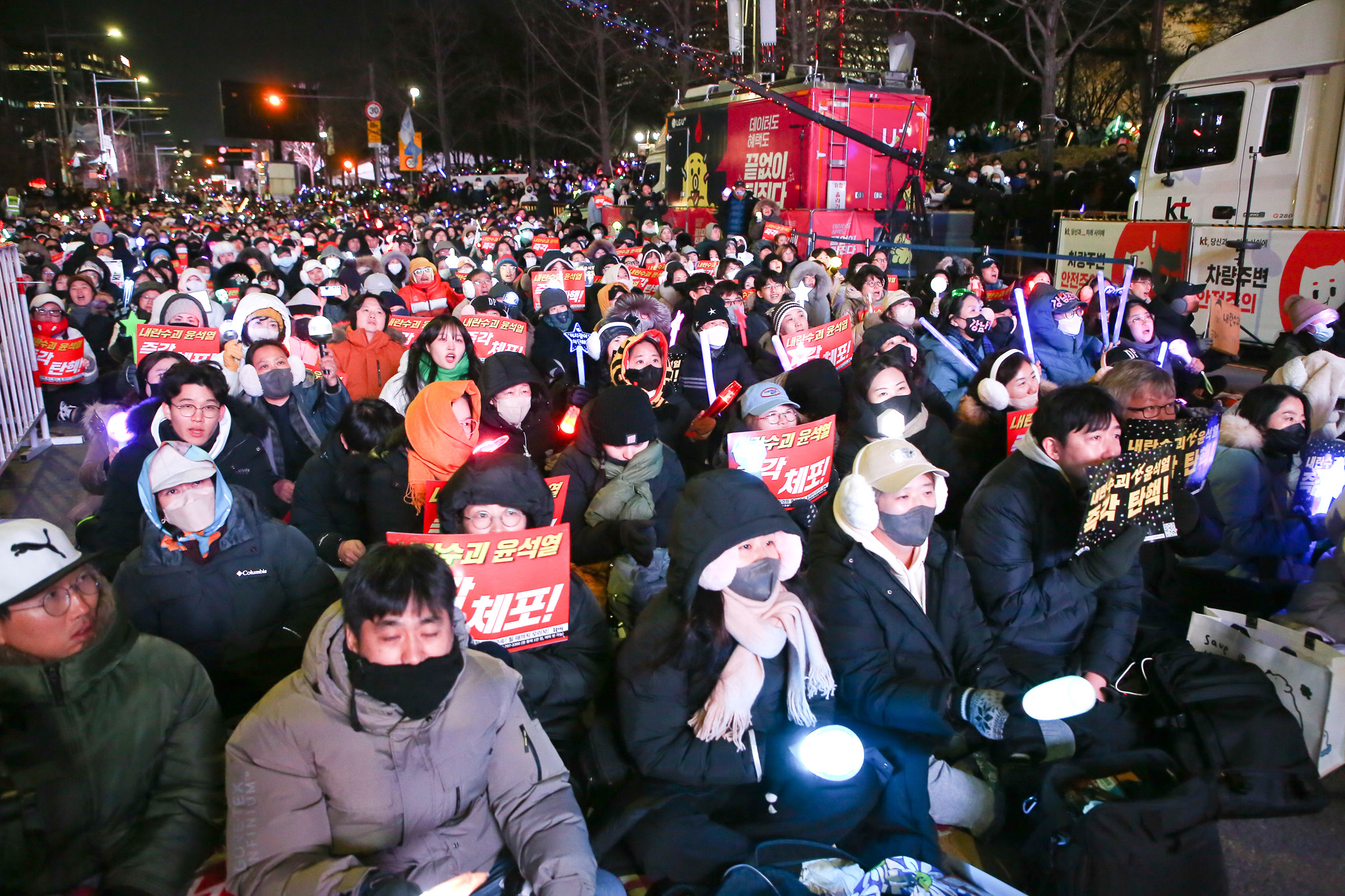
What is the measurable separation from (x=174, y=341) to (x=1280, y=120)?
12.4 metres

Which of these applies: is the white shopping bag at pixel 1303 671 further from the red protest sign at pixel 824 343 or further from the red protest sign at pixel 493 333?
the red protest sign at pixel 493 333

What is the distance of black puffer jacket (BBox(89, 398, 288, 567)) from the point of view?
158 inches

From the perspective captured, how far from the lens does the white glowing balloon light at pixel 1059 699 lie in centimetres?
271

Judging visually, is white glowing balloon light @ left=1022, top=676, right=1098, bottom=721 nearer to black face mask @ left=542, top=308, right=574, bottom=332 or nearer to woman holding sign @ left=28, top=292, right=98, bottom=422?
black face mask @ left=542, top=308, right=574, bottom=332

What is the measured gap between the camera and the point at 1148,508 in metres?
3.57

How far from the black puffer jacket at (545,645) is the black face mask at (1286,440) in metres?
3.32

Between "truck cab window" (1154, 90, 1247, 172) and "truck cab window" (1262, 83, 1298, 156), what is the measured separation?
35cm

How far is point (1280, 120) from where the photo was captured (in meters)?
11.6

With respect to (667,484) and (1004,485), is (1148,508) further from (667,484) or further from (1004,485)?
(667,484)

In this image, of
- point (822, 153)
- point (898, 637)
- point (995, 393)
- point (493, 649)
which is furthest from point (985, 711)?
point (822, 153)

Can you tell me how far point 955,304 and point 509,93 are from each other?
49176 millimetres

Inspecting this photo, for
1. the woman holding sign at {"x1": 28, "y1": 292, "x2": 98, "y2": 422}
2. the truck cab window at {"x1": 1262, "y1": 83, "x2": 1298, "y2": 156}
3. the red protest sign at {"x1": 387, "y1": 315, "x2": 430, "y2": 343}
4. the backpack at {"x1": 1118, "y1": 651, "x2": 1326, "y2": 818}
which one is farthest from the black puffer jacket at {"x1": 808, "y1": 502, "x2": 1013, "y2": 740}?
the truck cab window at {"x1": 1262, "y1": 83, "x2": 1298, "y2": 156}

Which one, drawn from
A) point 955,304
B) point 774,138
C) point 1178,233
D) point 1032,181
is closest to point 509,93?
point 774,138

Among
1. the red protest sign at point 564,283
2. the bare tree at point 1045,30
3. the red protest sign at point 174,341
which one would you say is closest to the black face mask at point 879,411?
the red protest sign at point 174,341
